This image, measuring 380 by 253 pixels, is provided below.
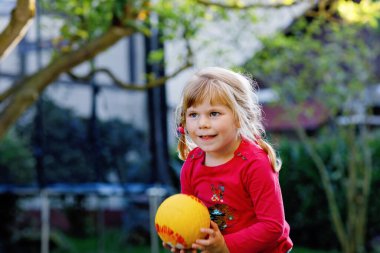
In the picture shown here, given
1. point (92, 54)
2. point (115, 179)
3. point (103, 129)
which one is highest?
point (92, 54)

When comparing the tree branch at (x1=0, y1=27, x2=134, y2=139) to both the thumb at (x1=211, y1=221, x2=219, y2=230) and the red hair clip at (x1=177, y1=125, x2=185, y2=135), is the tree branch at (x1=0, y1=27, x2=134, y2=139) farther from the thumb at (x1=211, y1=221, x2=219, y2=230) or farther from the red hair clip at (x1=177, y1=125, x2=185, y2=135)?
the thumb at (x1=211, y1=221, x2=219, y2=230)

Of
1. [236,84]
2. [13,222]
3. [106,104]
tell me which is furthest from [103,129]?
[236,84]

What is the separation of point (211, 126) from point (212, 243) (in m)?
0.45

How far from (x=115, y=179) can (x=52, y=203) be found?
2.37 metres

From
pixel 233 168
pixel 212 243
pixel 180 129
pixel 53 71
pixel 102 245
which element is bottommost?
pixel 102 245

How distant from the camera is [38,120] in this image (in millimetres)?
7844

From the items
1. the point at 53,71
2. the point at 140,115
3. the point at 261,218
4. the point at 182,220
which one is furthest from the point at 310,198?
the point at 182,220

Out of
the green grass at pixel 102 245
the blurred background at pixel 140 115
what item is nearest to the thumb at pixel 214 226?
the blurred background at pixel 140 115

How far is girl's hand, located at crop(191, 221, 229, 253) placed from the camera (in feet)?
8.36

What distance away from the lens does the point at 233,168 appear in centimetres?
273

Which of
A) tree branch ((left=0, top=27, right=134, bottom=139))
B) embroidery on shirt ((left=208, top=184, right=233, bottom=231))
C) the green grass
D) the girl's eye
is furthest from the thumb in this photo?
the green grass

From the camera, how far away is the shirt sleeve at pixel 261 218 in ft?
8.55

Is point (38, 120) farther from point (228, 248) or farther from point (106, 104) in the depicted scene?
point (228, 248)

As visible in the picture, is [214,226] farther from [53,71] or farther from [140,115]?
[140,115]
